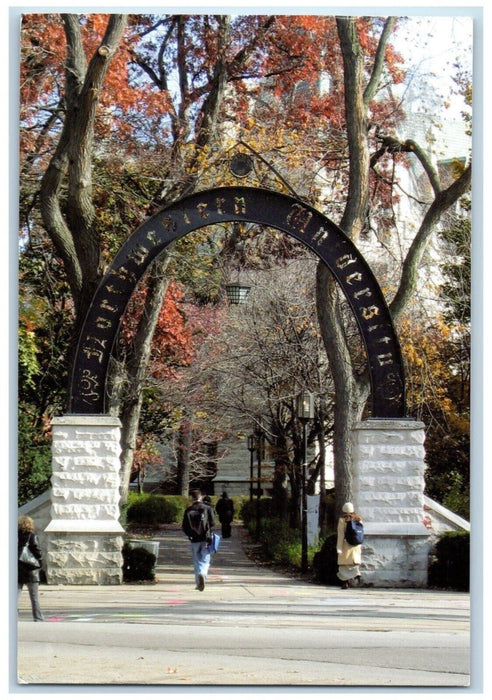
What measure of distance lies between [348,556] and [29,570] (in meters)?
4.22

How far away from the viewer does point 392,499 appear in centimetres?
1434

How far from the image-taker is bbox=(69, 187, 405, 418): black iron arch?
14320mm

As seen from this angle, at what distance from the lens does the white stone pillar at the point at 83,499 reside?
46.0 ft

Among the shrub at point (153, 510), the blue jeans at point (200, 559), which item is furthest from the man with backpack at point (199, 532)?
the shrub at point (153, 510)

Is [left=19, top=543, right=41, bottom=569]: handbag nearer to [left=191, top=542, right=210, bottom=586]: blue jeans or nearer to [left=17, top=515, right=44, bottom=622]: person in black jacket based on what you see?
[left=17, top=515, right=44, bottom=622]: person in black jacket

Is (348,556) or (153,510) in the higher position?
(348,556)

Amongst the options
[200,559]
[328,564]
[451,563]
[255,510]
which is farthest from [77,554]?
Answer: [255,510]

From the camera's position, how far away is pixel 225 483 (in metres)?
45.2

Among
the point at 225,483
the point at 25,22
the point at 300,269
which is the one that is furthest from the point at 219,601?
the point at 225,483

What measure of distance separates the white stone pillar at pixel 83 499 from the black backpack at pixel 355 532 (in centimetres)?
283

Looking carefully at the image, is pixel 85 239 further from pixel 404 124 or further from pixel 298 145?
pixel 404 124

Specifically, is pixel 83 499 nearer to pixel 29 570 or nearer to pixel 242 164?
pixel 29 570

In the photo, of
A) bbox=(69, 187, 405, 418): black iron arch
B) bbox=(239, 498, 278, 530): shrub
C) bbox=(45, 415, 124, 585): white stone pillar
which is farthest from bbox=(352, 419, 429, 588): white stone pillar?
bbox=(239, 498, 278, 530): shrub

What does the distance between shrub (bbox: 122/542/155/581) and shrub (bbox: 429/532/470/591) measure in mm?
3706
